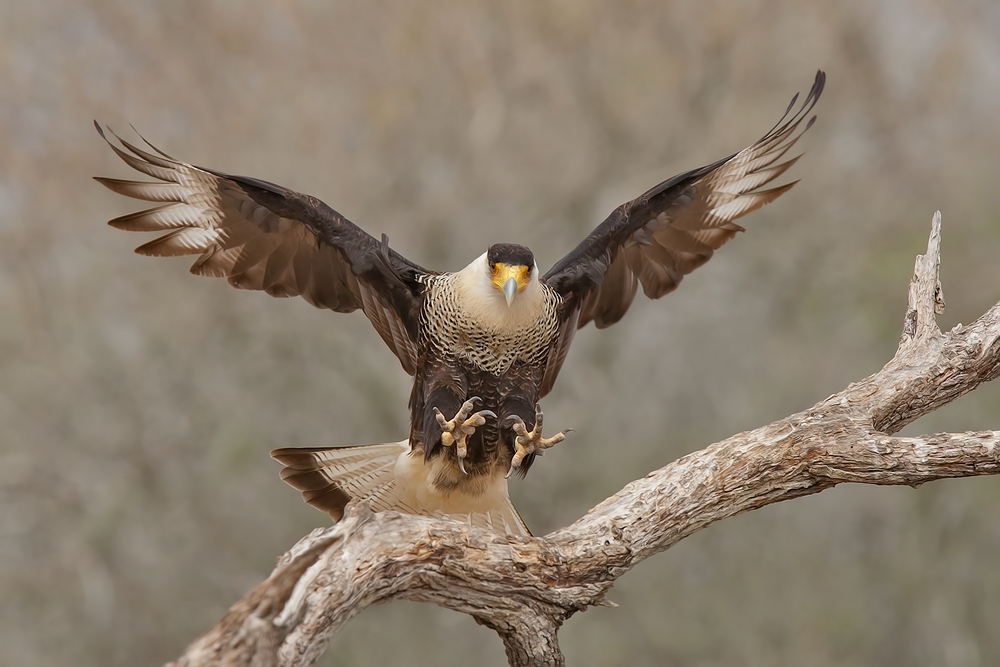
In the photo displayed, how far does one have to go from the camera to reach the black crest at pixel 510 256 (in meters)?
3.41

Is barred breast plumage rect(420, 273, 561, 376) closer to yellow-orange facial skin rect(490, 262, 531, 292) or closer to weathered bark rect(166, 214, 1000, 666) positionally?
yellow-orange facial skin rect(490, 262, 531, 292)

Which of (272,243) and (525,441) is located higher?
(272,243)

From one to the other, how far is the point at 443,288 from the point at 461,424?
55 cm

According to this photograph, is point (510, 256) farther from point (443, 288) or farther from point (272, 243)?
point (272, 243)

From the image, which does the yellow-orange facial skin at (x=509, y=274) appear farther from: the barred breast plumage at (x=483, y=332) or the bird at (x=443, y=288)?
the barred breast plumage at (x=483, y=332)

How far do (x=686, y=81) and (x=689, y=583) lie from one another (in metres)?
4.38

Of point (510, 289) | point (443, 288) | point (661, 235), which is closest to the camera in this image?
point (510, 289)

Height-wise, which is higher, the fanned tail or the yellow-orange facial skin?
the yellow-orange facial skin

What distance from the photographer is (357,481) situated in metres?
4.00

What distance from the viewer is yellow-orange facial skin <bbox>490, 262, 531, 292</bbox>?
11.1 feet

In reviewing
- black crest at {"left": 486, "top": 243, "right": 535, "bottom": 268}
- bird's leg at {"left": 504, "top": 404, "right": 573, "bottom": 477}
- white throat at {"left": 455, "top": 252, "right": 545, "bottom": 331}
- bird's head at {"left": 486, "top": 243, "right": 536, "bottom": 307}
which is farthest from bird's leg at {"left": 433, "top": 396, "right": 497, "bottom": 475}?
black crest at {"left": 486, "top": 243, "right": 535, "bottom": 268}

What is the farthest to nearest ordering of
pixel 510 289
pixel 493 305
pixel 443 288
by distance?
pixel 443 288 → pixel 493 305 → pixel 510 289

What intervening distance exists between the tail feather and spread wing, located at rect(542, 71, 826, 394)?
624 mm

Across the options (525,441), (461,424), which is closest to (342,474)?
(461,424)
